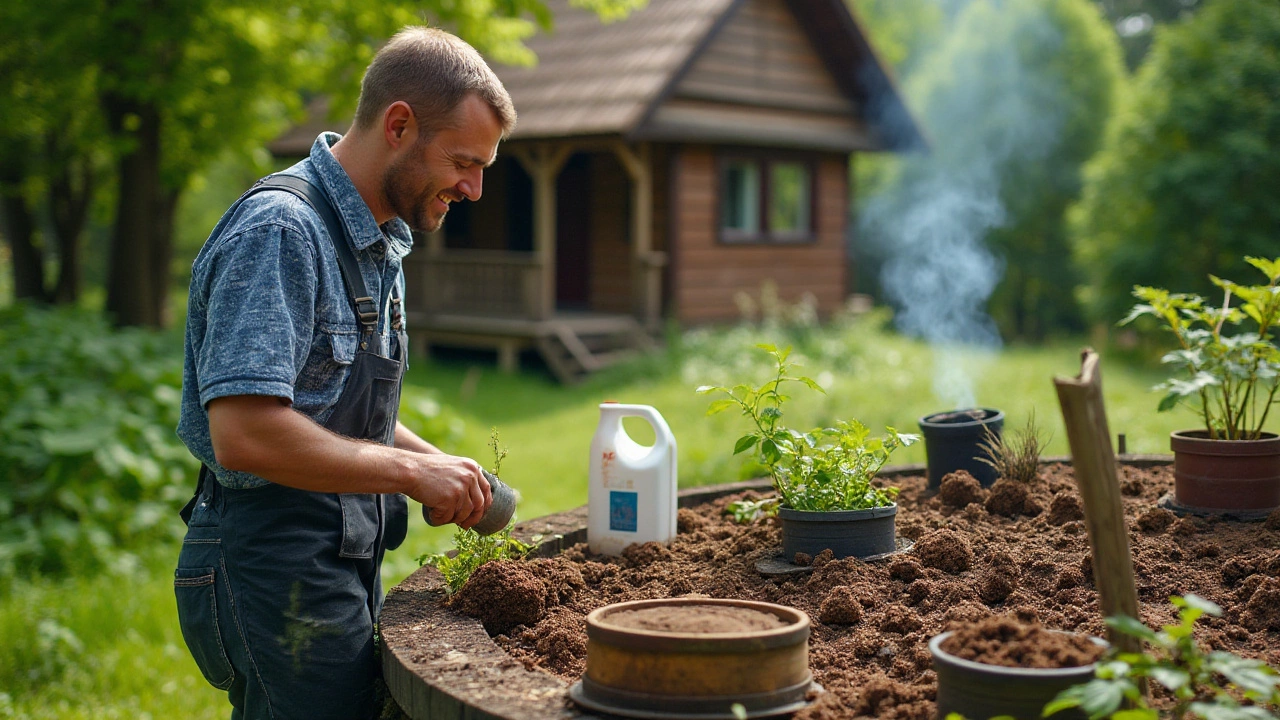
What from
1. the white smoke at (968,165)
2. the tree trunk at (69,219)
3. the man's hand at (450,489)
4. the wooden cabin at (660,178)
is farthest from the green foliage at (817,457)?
the white smoke at (968,165)

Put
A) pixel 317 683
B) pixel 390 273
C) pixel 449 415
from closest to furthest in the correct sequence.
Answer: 1. pixel 317 683
2. pixel 390 273
3. pixel 449 415

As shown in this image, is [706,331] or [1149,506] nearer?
[1149,506]

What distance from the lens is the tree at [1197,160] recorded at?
14.3m

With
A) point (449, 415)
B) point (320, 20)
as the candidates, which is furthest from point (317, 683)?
point (320, 20)

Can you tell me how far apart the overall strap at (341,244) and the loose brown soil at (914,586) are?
72cm

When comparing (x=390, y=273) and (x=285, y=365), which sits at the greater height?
(x=390, y=273)

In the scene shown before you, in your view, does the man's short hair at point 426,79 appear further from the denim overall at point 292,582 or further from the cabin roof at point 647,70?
the cabin roof at point 647,70

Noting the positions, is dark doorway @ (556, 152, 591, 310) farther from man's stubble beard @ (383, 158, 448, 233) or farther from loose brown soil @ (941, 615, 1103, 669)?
loose brown soil @ (941, 615, 1103, 669)

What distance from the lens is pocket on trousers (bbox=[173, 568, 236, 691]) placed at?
267cm

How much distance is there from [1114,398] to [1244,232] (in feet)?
14.1

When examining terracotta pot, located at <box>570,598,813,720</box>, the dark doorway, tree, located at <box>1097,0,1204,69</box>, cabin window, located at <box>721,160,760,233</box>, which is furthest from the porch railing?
tree, located at <box>1097,0,1204,69</box>

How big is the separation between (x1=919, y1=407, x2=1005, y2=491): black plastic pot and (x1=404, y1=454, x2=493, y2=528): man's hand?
1809 millimetres

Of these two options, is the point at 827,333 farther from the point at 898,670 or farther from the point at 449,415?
the point at 898,670

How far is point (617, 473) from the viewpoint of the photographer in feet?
11.4
